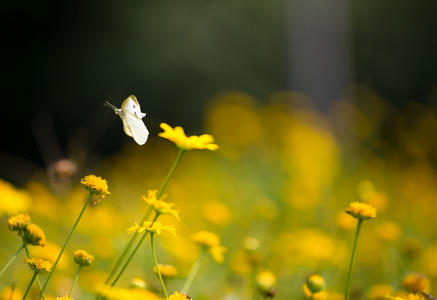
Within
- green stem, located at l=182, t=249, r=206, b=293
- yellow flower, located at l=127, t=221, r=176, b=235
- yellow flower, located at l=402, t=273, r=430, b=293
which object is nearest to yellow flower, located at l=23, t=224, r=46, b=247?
yellow flower, located at l=127, t=221, r=176, b=235

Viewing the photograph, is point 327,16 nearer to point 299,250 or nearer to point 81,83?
point 81,83

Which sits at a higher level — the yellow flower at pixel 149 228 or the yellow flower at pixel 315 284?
the yellow flower at pixel 315 284

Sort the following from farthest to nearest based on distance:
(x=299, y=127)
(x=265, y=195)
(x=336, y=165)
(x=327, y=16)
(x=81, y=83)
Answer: (x=81, y=83)
(x=327, y=16)
(x=299, y=127)
(x=336, y=165)
(x=265, y=195)

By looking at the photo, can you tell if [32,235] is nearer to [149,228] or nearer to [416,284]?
[149,228]

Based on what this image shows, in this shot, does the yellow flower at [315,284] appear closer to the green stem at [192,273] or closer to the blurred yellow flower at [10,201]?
the green stem at [192,273]

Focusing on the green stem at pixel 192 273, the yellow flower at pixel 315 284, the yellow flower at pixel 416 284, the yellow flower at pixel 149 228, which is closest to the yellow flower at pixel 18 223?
the yellow flower at pixel 149 228

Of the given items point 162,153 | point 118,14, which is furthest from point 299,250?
point 118,14

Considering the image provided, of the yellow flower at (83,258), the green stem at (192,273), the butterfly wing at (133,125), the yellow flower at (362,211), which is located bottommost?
the yellow flower at (83,258)

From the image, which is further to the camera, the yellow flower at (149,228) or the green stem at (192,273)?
the green stem at (192,273)

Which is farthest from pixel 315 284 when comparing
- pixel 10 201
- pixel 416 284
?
pixel 10 201

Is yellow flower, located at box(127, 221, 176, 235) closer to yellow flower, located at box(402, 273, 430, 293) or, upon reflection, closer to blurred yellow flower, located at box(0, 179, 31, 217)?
blurred yellow flower, located at box(0, 179, 31, 217)

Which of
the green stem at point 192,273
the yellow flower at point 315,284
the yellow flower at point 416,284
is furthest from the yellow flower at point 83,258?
the yellow flower at point 416,284
